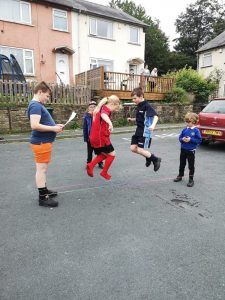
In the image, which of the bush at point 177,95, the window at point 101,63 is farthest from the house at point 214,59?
the bush at point 177,95

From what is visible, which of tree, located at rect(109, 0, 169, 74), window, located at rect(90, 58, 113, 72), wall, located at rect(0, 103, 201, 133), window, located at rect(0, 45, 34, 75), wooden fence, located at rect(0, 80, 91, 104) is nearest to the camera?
wall, located at rect(0, 103, 201, 133)

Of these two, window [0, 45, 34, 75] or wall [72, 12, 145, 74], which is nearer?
window [0, 45, 34, 75]

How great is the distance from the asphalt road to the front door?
16533 mm

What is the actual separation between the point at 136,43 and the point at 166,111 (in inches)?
422

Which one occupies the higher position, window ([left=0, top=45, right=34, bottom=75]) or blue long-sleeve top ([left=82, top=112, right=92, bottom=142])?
window ([left=0, top=45, right=34, bottom=75])

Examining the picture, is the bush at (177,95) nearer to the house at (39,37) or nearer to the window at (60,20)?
the house at (39,37)

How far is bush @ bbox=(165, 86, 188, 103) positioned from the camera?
1802cm

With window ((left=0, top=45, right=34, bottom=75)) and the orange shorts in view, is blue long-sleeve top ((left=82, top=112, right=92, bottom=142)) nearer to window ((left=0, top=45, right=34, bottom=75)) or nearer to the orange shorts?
the orange shorts

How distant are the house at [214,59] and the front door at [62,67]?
14509 mm

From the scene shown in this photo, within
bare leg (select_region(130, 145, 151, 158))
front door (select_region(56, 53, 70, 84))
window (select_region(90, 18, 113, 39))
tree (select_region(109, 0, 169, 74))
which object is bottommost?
bare leg (select_region(130, 145, 151, 158))

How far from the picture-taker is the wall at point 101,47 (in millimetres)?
22000

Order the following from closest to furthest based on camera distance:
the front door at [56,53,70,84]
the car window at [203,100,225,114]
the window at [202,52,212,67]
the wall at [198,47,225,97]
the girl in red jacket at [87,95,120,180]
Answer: the girl in red jacket at [87,95,120,180], the car window at [203,100,225,114], the front door at [56,53,70,84], the wall at [198,47,225,97], the window at [202,52,212,67]

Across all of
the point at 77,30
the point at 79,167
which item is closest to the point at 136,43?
the point at 77,30

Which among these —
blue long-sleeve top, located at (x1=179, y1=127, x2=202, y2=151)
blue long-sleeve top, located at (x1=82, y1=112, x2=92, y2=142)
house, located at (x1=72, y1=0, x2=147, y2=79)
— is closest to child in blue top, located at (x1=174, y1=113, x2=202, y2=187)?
blue long-sleeve top, located at (x1=179, y1=127, x2=202, y2=151)
